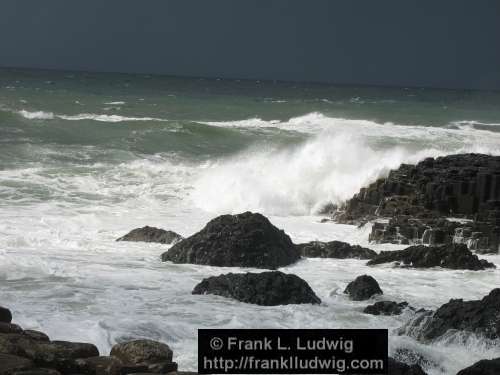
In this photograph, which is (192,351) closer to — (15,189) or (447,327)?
(447,327)

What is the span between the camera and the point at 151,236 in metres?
11.8

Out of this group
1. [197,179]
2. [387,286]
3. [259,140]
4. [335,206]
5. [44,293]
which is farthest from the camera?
[259,140]

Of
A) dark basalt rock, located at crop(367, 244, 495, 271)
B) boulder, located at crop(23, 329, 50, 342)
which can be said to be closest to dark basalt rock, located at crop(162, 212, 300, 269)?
dark basalt rock, located at crop(367, 244, 495, 271)

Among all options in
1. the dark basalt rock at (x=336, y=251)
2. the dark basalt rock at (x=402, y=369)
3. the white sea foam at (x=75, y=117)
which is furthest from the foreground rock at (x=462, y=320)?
the white sea foam at (x=75, y=117)

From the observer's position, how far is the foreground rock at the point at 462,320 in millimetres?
7133

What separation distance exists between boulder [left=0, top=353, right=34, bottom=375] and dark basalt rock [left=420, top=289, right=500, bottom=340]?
3429mm

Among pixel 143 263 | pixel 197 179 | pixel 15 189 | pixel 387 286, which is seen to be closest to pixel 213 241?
pixel 143 263

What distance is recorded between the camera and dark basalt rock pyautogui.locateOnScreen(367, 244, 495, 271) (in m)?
10.4

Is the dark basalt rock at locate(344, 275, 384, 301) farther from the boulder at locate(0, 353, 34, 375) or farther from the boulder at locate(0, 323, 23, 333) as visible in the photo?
the boulder at locate(0, 353, 34, 375)

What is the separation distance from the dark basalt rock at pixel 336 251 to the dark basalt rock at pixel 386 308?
3.02 meters

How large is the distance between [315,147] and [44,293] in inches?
435

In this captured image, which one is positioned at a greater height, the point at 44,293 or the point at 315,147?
the point at 315,147

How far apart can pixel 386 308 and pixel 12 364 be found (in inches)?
154

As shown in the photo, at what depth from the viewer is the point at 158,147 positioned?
81.3 feet
